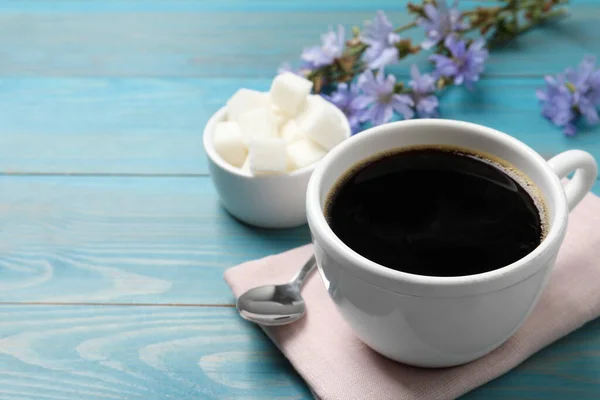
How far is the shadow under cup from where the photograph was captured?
0.72 m

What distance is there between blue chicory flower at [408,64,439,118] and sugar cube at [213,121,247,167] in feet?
1.13

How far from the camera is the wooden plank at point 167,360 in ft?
2.86

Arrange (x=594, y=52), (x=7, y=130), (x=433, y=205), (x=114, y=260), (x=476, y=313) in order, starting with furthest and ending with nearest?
(x=594, y=52)
(x=7, y=130)
(x=114, y=260)
(x=433, y=205)
(x=476, y=313)

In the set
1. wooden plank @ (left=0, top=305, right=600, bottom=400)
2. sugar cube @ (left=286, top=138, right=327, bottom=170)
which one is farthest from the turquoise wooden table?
sugar cube @ (left=286, top=138, right=327, bottom=170)

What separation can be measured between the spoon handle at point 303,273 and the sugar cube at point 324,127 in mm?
177

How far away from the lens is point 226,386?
2.92 feet

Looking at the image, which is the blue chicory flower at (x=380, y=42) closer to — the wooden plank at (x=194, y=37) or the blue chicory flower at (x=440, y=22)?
the blue chicory flower at (x=440, y=22)

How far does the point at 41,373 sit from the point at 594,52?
1.09 m

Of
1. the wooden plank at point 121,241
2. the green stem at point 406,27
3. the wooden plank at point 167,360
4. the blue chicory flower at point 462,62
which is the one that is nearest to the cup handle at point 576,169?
the wooden plank at point 167,360

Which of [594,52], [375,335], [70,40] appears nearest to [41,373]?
[375,335]

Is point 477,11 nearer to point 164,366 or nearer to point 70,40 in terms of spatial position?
point 70,40

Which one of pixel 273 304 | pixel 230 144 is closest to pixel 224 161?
pixel 230 144

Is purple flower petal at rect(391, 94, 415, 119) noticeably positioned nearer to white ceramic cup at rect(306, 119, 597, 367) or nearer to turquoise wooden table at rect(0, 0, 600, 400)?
turquoise wooden table at rect(0, 0, 600, 400)

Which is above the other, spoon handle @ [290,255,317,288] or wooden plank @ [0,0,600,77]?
wooden plank @ [0,0,600,77]
